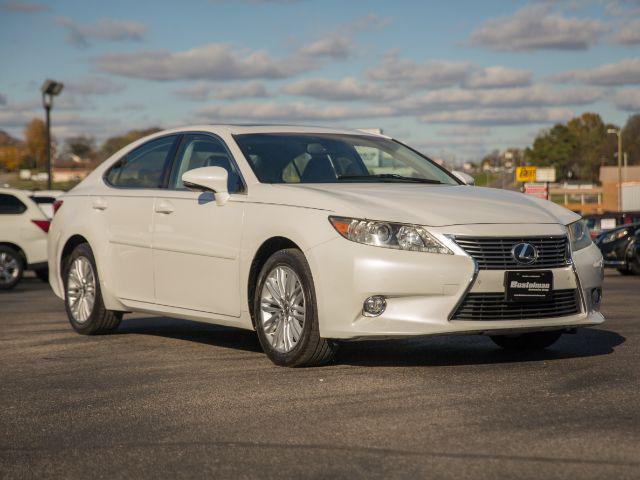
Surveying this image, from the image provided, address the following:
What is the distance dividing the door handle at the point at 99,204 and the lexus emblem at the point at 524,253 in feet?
12.6

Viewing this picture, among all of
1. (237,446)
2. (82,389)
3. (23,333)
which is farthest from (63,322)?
(237,446)

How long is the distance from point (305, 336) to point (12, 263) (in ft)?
44.3

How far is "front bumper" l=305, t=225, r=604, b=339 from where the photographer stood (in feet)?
23.1

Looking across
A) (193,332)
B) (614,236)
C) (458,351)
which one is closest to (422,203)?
(458,351)

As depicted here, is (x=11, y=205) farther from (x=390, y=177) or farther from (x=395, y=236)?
(x=395, y=236)

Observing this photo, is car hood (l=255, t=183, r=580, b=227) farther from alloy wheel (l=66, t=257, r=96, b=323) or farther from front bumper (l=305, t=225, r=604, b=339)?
alloy wheel (l=66, t=257, r=96, b=323)

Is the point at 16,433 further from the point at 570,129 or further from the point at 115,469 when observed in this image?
the point at 570,129

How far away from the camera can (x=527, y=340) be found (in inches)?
329

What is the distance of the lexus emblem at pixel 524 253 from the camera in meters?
7.23

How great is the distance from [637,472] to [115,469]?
2050 mm

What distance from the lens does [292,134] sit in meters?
8.80

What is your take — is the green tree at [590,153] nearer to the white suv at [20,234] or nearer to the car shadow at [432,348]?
the white suv at [20,234]

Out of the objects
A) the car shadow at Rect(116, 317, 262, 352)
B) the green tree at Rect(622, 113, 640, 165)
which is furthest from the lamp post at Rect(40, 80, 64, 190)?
the green tree at Rect(622, 113, 640, 165)

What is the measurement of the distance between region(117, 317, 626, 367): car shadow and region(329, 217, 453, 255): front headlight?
942 mm
